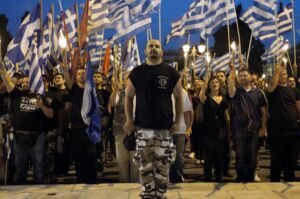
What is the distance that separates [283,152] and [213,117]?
1334 millimetres

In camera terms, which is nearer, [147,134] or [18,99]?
[147,134]

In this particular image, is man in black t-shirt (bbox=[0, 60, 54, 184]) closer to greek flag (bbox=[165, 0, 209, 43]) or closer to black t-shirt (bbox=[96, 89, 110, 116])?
black t-shirt (bbox=[96, 89, 110, 116])

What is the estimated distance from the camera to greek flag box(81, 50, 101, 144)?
7992 mm

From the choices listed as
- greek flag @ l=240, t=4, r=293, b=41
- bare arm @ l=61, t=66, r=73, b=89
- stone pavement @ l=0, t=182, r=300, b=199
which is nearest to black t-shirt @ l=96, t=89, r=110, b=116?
bare arm @ l=61, t=66, r=73, b=89

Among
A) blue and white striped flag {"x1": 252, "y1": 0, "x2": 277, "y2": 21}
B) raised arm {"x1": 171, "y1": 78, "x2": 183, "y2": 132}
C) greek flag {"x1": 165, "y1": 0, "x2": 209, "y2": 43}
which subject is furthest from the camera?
greek flag {"x1": 165, "y1": 0, "x2": 209, "y2": 43}

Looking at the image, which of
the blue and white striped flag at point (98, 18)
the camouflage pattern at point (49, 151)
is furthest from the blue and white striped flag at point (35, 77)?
the blue and white striped flag at point (98, 18)

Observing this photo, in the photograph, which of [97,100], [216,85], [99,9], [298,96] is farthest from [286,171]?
[99,9]

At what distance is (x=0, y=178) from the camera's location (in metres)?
9.17

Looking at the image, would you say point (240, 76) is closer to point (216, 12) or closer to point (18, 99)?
point (18, 99)

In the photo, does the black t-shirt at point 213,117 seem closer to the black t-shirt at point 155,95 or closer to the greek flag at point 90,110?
the greek flag at point 90,110

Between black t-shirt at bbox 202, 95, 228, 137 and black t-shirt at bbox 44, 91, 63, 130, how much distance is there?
2.52 m

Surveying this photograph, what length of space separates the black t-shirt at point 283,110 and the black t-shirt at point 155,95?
112 inches

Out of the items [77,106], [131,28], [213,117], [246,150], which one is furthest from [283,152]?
[131,28]

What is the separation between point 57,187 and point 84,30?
2.83 meters
